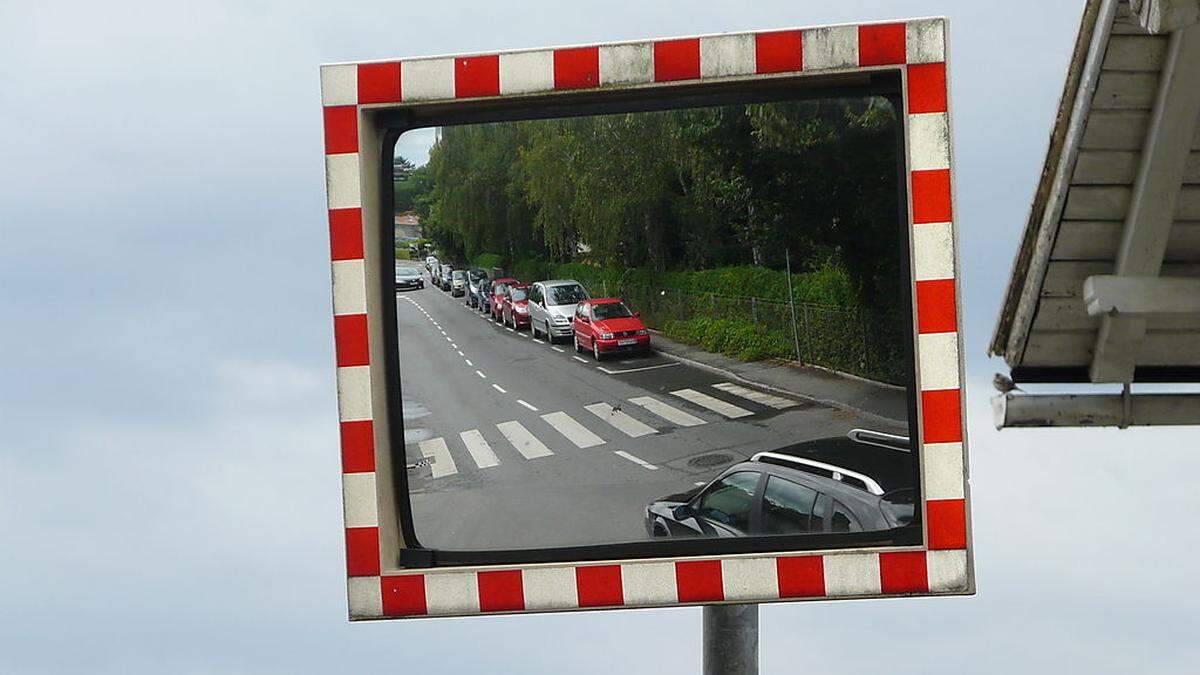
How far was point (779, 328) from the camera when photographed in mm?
3910

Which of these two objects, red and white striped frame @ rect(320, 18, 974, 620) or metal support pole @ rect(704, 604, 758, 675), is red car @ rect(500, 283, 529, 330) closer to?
red and white striped frame @ rect(320, 18, 974, 620)

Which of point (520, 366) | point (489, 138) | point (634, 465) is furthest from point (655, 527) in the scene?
point (489, 138)

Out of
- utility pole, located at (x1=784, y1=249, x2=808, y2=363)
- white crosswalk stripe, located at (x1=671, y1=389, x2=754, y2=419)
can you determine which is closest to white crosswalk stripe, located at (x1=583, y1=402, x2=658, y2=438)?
white crosswalk stripe, located at (x1=671, y1=389, x2=754, y2=419)

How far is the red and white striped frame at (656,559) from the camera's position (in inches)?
145

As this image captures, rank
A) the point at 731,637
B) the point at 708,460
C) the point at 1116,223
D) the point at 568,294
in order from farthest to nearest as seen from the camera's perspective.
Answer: the point at 731,637 < the point at 568,294 < the point at 708,460 < the point at 1116,223

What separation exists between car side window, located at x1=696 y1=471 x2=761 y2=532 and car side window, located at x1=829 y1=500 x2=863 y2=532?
23 centimetres

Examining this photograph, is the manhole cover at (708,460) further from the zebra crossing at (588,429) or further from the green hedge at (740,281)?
the green hedge at (740,281)

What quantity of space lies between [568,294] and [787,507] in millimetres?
892

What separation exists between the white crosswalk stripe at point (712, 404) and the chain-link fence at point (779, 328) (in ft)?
0.47

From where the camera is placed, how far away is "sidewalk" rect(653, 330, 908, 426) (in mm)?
3824

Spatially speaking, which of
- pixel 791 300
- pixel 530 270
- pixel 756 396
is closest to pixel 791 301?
pixel 791 300

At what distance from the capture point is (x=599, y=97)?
3822 millimetres

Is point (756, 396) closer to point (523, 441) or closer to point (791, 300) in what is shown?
point (791, 300)

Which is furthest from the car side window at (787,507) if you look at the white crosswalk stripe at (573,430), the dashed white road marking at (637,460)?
the white crosswalk stripe at (573,430)
